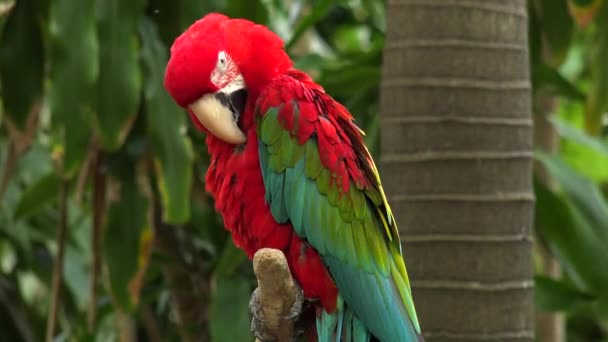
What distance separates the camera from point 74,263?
133 inches

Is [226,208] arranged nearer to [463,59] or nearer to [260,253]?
[260,253]

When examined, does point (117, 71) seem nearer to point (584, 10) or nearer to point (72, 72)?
point (72, 72)

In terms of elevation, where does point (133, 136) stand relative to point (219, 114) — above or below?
below

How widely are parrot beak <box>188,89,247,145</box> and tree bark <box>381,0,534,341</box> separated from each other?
0.55 m

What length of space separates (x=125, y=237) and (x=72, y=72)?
0.46 meters

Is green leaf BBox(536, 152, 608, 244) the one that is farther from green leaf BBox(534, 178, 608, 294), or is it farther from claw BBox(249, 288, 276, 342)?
claw BBox(249, 288, 276, 342)

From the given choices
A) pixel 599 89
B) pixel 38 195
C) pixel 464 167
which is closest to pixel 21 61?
pixel 38 195

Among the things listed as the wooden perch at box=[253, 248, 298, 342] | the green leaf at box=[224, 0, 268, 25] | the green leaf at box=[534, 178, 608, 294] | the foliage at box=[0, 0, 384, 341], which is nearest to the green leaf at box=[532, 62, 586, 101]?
the green leaf at box=[534, 178, 608, 294]

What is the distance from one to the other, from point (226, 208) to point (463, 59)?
25.6 inches

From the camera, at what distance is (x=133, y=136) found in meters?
2.77

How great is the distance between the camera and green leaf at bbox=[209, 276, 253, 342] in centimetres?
253

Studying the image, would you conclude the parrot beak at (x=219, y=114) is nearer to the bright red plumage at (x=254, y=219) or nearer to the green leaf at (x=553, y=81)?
the bright red plumage at (x=254, y=219)

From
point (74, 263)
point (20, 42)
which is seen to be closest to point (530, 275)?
point (20, 42)

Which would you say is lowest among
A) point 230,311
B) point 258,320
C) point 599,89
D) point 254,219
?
point 230,311
